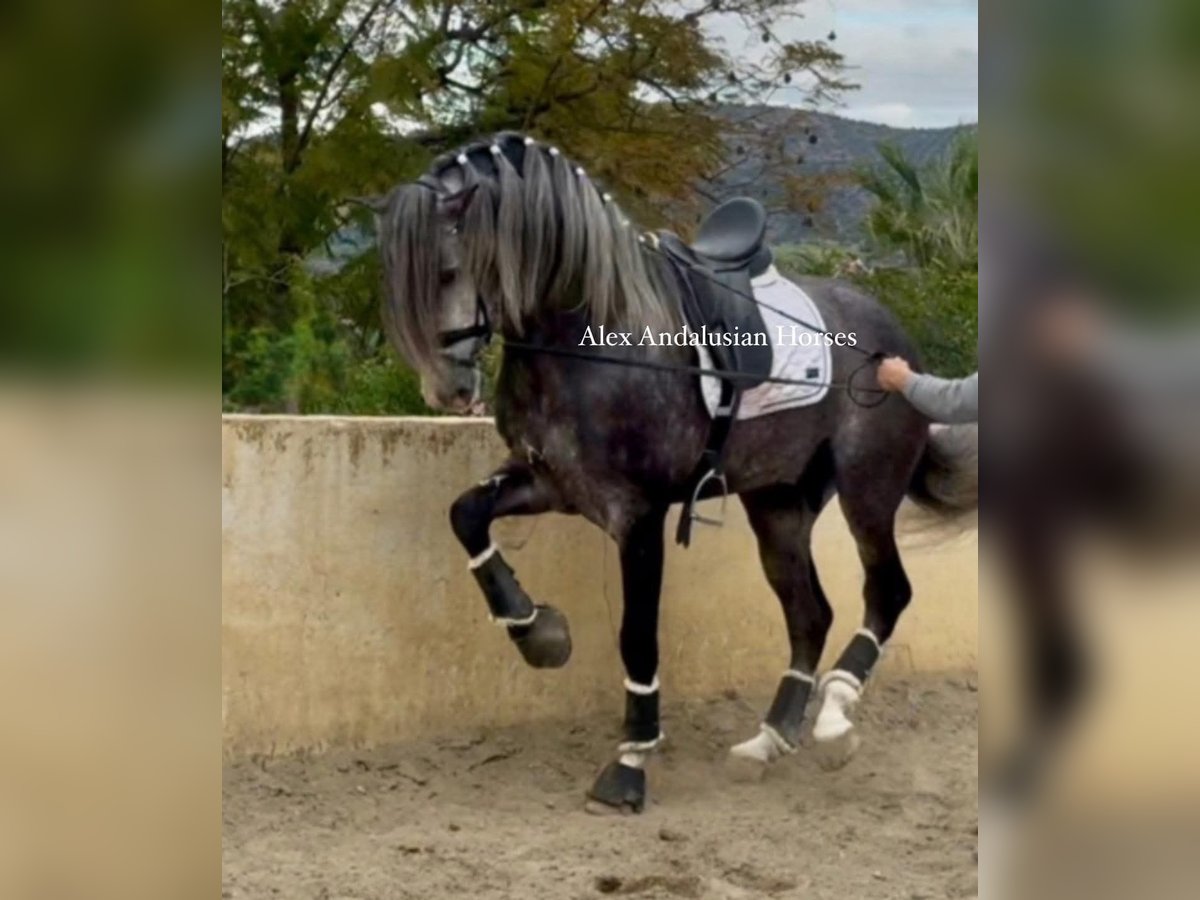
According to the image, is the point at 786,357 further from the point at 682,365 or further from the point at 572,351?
the point at 572,351

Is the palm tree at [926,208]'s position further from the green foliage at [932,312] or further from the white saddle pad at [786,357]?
the white saddle pad at [786,357]

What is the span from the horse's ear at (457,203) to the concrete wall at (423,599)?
2.30ft

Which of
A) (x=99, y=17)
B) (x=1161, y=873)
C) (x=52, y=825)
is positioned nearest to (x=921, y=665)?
(x=1161, y=873)

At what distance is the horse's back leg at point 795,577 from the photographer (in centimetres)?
380

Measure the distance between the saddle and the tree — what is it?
0.11 meters

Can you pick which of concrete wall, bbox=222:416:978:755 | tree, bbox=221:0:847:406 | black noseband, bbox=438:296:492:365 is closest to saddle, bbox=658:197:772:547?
tree, bbox=221:0:847:406

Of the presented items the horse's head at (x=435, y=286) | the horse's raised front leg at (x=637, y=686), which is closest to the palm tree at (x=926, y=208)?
the horse's raised front leg at (x=637, y=686)

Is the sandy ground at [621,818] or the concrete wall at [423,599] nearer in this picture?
the sandy ground at [621,818]

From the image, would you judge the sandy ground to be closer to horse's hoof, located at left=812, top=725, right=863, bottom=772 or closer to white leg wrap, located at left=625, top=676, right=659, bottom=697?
horse's hoof, located at left=812, top=725, right=863, bottom=772

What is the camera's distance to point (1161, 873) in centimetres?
214

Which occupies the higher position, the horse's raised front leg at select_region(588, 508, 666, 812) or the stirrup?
the stirrup

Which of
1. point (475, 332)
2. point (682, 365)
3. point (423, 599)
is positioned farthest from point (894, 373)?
point (423, 599)

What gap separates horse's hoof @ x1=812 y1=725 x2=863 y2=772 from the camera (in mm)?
3756

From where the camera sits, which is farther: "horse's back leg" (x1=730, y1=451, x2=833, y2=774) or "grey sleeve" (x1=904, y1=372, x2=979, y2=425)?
"horse's back leg" (x1=730, y1=451, x2=833, y2=774)
